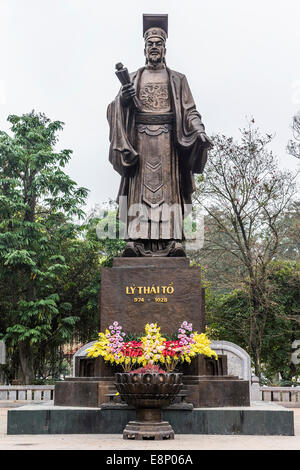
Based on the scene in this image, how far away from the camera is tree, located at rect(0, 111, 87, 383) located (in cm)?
1576

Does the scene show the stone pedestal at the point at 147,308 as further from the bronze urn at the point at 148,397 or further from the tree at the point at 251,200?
the tree at the point at 251,200

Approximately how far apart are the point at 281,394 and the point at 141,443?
9.41 meters

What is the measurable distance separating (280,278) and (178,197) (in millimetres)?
10705

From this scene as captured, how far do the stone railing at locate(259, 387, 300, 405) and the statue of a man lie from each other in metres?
7.06

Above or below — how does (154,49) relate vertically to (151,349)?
above

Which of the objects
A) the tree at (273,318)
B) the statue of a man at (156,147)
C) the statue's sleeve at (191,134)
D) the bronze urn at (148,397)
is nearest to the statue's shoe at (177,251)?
the statue of a man at (156,147)

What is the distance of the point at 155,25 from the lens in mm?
8828

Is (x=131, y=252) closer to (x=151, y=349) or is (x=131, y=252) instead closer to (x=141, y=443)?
(x=151, y=349)

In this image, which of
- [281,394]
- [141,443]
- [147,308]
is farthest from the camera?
[281,394]

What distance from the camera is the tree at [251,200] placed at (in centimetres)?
1756

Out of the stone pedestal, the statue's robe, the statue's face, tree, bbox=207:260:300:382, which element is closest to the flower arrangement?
the stone pedestal

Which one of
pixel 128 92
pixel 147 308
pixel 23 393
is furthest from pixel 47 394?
pixel 128 92

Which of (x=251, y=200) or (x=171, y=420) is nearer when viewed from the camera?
(x=171, y=420)
